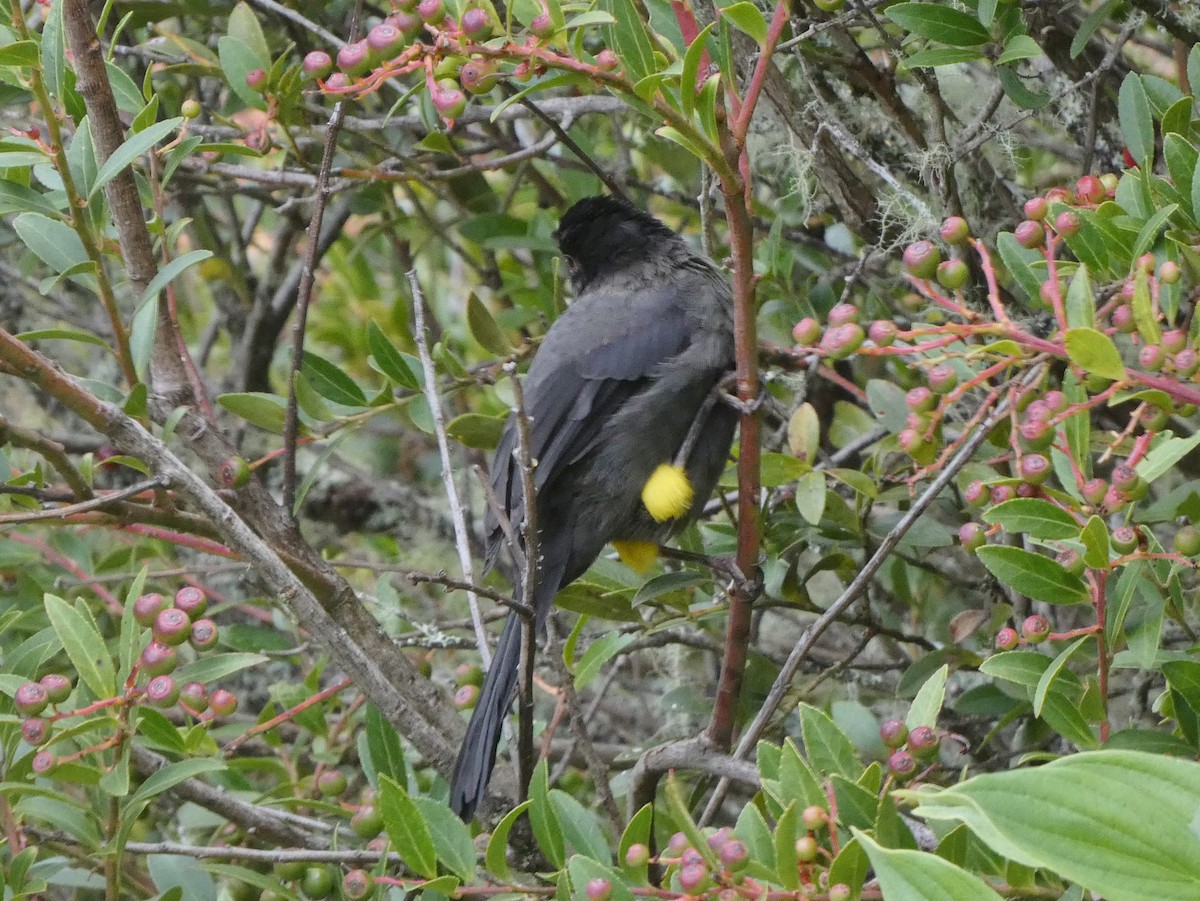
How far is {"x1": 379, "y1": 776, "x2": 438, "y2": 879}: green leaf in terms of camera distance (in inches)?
68.4

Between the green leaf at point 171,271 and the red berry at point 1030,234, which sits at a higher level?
the green leaf at point 171,271

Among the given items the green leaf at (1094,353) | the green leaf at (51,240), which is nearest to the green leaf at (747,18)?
the green leaf at (1094,353)

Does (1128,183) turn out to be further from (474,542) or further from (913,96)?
(474,542)

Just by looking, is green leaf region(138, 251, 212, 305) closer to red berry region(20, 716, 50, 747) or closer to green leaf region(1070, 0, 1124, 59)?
red berry region(20, 716, 50, 747)

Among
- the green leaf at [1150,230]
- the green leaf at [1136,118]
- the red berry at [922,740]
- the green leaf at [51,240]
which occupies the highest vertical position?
the green leaf at [51,240]

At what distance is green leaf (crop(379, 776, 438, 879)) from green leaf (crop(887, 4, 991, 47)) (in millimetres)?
1517

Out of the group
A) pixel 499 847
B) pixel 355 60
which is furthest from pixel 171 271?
pixel 499 847

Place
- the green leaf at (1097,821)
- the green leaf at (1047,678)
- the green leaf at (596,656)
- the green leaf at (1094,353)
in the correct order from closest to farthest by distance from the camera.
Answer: the green leaf at (1097,821), the green leaf at (1094,353), the green leaf at (1047,678), the green leaf at (596,656)

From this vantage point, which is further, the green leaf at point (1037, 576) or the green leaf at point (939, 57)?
the green leaf at point (939, 57)

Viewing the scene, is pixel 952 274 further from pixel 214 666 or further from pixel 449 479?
pixel 214 666

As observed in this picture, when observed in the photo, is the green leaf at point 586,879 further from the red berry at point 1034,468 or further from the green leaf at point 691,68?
the green leaf at point 691,68

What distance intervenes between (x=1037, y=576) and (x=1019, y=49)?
3.15ft

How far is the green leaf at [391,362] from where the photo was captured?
279cm

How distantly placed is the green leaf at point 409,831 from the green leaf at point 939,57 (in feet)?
4.94
